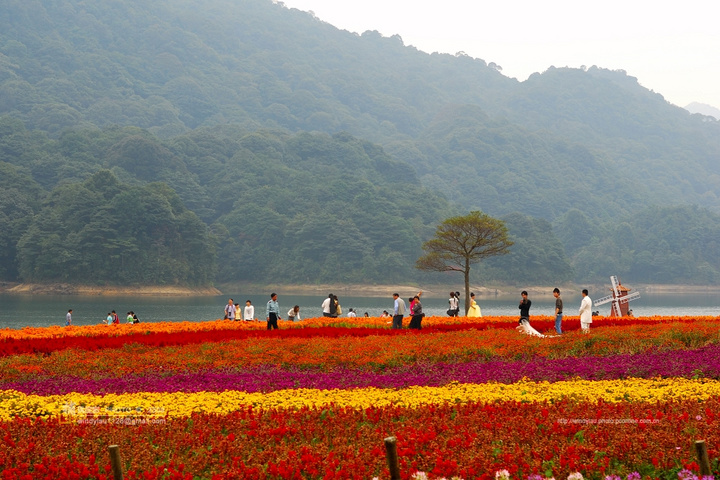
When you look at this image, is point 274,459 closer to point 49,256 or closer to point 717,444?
point 717,444

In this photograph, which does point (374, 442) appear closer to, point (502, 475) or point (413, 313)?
point (502, 475)

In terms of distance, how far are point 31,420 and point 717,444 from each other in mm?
8963

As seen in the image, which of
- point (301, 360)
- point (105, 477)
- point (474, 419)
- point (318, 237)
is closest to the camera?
point (105, 477)

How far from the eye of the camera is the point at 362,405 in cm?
1180

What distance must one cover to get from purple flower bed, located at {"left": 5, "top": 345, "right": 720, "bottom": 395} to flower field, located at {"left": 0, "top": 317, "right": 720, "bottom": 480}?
6 centimetres

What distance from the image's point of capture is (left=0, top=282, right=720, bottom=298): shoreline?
98688 mm

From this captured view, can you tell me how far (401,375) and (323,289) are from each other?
343ft

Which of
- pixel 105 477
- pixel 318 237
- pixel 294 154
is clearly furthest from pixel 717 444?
pixel 294 154

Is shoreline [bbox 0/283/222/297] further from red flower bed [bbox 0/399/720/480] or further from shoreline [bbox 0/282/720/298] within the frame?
red flower bed [bbox 0/399/720/480]

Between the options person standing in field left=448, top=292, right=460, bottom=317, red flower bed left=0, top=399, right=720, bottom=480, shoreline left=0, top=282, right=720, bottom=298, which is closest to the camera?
red flower bed left=0, top=399, right=720, bottom=480

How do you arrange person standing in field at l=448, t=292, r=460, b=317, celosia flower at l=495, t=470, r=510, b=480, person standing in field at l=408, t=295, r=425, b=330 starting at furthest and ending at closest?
person standing in field at l=448, t=292, r=460, b=317, person standing in field at l=408, t=295, r=425, b=330, celosia flower at l=495, t=470, r=510, b=480

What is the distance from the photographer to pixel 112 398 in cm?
1293

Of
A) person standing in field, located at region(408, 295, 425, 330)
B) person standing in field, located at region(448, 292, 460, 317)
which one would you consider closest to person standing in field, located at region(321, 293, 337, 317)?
person standing in field, located at region(448, 292, 460, 317)

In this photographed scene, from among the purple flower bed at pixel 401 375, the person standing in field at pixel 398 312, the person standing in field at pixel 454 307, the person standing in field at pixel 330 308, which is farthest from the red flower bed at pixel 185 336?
the person standing in field at pixel 330 308
